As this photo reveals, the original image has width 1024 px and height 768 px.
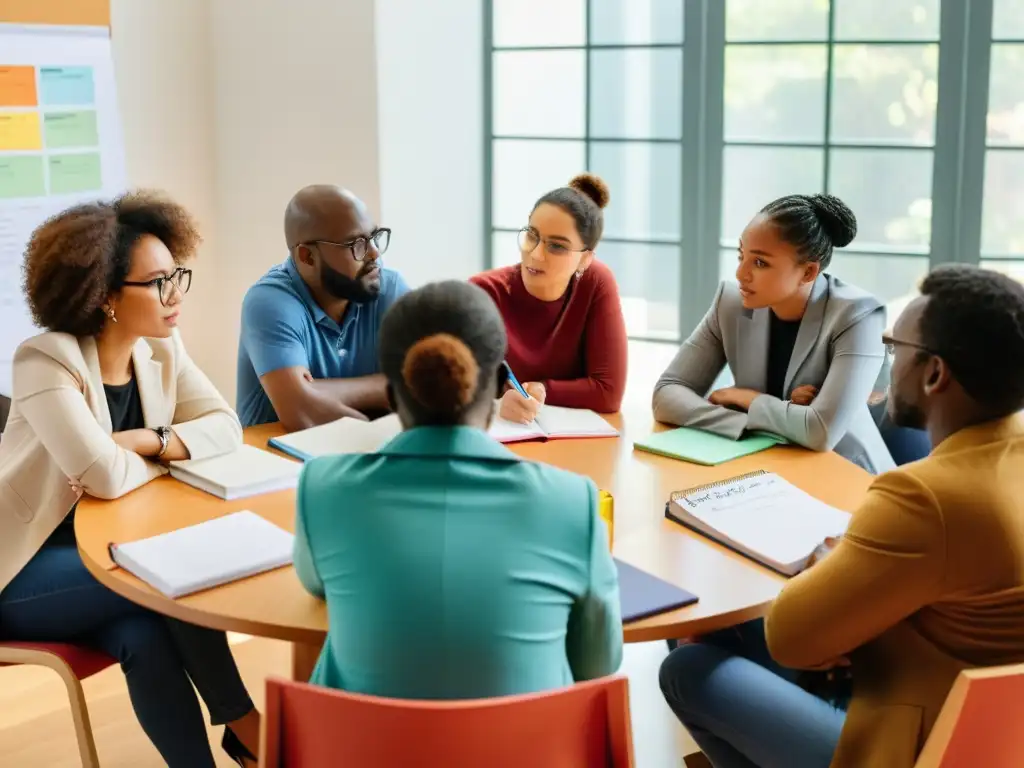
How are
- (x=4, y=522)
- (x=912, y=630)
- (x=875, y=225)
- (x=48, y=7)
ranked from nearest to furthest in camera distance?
(x=912, y=630)
(x=4, y=522)
(x=48, y=7)
(x=875, y=225)

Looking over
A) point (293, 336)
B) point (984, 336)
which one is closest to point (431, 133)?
point (293, 336)

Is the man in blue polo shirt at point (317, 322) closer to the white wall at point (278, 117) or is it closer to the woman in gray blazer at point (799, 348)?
the woman in gray blazer at point (799, 348)

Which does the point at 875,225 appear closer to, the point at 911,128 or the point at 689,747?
the point at 911,128

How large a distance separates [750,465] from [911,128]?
1.87 metres

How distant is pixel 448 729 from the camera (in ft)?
4.29

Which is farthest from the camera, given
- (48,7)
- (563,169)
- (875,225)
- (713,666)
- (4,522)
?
(563,169)

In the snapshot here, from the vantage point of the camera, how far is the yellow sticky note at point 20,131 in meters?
3.64

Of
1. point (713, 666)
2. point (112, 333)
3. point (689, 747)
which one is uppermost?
point (112, 333)

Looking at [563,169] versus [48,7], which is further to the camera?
[563,169]

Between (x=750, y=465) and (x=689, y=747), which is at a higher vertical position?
(x=750, y=465)

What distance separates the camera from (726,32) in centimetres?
401

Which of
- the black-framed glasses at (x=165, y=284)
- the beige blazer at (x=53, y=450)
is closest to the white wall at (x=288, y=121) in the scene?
the black-framed glasses at (x=165, y=284)

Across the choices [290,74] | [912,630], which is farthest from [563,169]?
[912,630]

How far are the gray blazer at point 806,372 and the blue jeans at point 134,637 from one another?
1.20 metres
